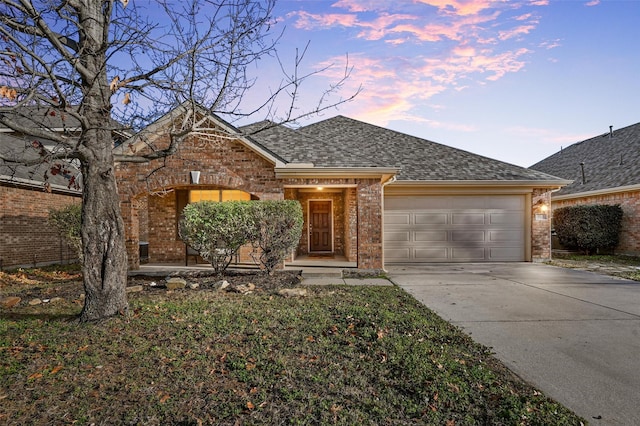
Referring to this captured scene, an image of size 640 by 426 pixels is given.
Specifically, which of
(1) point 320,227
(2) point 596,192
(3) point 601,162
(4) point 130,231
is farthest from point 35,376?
(3) point 601,162

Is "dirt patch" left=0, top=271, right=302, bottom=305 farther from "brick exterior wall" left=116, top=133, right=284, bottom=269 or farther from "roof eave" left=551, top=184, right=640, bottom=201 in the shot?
"roof eave" left=551, top=184, right=640, bottom=201

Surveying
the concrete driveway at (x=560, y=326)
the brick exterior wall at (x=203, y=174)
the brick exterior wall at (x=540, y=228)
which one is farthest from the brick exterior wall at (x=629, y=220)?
the brick exterior wall at (x=203, y=174)

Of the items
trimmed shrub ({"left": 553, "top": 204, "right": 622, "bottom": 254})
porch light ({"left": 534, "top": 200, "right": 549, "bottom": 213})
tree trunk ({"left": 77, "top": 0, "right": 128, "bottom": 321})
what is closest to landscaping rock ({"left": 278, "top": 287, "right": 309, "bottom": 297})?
tree trunk ({"left": 77, "top": 0, "right": 128, "bottom": 321})

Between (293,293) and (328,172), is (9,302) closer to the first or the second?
(293,293)

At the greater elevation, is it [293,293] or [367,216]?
[367,216]

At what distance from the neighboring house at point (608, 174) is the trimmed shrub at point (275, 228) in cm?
1361

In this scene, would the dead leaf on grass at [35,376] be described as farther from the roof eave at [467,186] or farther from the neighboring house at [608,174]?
the neighboring house at [608,174]

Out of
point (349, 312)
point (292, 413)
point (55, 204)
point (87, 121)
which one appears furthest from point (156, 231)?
point (292, 413)

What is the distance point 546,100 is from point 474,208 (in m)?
4.05

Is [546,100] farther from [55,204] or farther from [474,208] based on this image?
[55,204]

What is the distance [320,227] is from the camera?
1438 cm

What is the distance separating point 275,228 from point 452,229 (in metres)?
7.07

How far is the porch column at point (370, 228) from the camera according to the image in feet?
32.2

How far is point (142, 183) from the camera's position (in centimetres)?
999
